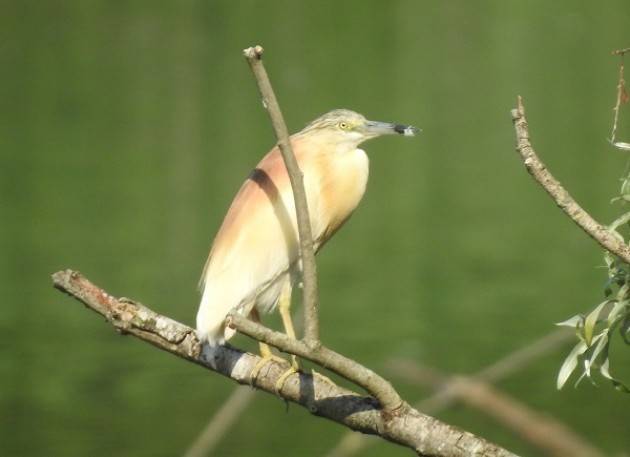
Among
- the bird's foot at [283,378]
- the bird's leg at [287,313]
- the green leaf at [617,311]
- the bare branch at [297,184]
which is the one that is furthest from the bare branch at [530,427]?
the bird's leg at [287,313]

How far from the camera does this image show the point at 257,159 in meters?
15.2

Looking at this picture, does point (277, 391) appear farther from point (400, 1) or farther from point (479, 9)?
point (400, 1)

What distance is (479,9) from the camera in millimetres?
21594

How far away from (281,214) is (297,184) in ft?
4.47

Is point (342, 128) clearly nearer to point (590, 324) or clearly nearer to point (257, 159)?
point (590, 324)

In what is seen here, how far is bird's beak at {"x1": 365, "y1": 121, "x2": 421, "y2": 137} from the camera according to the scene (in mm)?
4520

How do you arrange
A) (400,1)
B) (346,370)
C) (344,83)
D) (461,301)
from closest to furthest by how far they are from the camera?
(346,370) < (461,301) < (344,83) < (400,1)

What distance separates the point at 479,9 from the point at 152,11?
4450 mm

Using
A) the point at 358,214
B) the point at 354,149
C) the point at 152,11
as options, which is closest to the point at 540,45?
the point at 152,11

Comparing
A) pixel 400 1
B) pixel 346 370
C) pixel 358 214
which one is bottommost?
pixel 346 370

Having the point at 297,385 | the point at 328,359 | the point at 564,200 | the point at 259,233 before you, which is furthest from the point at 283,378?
the point at 564,200

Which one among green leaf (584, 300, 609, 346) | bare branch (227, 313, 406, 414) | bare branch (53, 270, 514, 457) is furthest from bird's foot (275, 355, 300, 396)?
green leaf (584, 300, 609, 346)

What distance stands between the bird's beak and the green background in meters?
3.15

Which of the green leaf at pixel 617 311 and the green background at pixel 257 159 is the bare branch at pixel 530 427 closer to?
the green leaf at pixel 617 311
